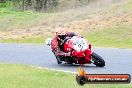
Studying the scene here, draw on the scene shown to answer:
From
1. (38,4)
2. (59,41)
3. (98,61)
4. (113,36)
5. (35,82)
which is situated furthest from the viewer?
(38,4)

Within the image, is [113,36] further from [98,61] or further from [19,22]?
[98,61]

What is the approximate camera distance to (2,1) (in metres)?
91.6

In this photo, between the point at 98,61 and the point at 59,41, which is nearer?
the point at 98,61

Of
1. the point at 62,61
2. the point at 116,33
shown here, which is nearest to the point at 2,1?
the point at 116,33

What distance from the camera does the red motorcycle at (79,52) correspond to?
1630 centimetres

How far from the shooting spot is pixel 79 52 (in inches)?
643

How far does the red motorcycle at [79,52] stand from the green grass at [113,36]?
14.1 m

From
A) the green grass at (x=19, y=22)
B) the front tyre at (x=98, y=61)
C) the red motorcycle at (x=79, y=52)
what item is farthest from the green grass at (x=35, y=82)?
the green grass at (x=19, y=22)

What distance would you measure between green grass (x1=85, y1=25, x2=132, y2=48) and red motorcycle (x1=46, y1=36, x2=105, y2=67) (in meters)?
14.1

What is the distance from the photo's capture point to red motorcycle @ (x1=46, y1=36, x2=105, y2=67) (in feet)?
53.5

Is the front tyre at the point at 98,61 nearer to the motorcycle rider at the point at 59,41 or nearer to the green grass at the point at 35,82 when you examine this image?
the motorcycle rider at the point at 59,41

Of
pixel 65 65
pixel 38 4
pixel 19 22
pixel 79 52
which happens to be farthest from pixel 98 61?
pixel 38 4

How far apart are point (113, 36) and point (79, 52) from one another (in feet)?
59.3

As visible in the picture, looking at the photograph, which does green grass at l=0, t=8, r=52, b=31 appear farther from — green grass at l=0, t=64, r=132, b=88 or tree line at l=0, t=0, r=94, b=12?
green grass at l=0, t=64, r=132, b=88
